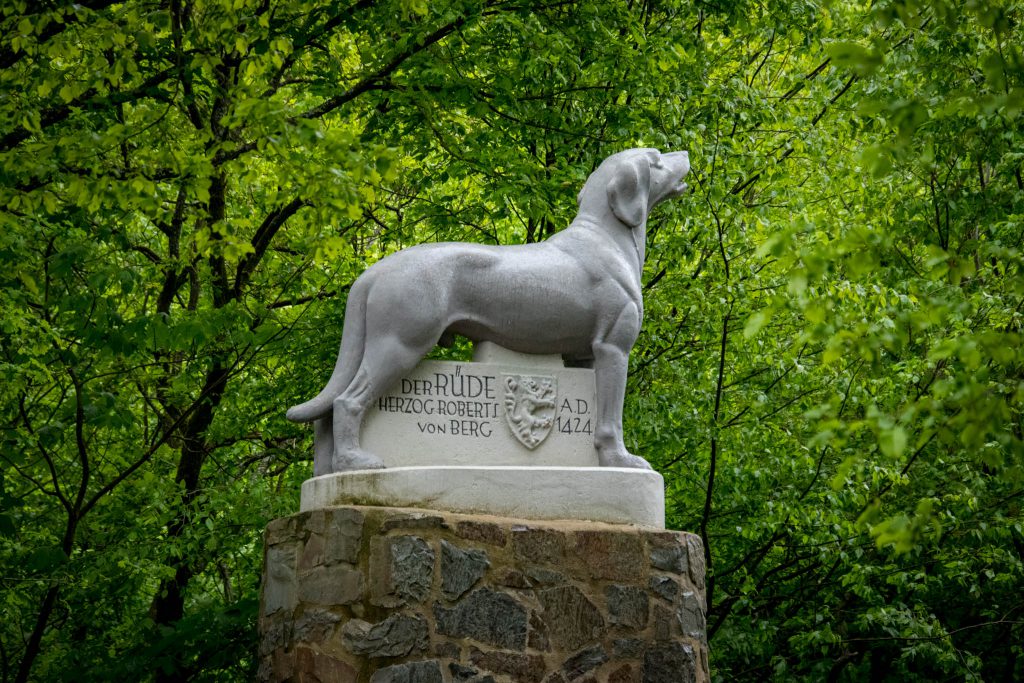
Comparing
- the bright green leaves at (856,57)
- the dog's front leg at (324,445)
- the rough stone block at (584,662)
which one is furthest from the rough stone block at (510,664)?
the bright green leaves at (856,57)

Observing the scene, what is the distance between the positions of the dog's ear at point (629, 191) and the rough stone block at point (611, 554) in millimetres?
1655

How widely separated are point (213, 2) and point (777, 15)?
4917 millimetres

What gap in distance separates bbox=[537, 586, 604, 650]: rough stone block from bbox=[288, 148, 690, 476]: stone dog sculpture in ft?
2.38

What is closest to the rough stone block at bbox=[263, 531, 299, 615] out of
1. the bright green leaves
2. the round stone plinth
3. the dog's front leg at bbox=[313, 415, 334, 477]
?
the round stone plinth

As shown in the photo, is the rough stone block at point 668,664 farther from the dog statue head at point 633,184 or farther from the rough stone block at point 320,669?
the dog statue head at point 633,184

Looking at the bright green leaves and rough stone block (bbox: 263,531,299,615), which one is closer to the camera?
the bright green leaves

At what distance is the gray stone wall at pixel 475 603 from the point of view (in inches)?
210

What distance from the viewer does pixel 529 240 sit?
1016 centimetres

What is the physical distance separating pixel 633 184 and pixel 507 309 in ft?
3.20

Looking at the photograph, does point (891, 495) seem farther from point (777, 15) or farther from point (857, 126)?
point (777, 15)

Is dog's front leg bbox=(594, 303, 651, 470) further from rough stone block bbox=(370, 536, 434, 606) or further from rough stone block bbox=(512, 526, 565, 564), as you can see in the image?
rough stone block bbox=(370, 536, 434, 606)

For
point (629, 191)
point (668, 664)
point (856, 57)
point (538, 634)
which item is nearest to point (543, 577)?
point (538, 634)

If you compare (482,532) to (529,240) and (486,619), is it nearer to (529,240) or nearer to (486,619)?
(486,619)

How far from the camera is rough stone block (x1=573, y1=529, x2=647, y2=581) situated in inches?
220
